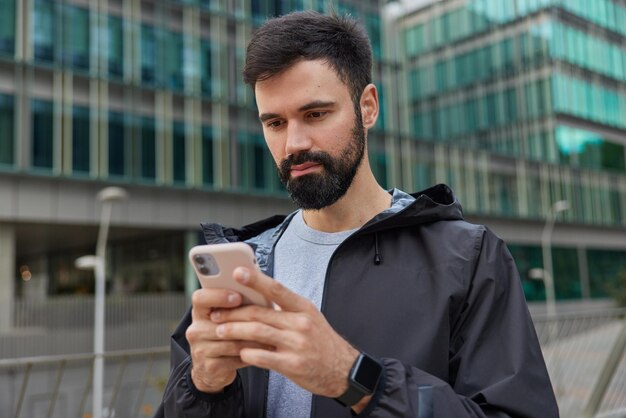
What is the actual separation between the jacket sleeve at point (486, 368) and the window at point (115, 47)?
2514 cm

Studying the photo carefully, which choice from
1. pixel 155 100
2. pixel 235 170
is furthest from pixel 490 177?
pixel 155 100

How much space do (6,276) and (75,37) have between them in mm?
8663

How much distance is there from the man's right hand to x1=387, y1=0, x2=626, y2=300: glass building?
1453 inches

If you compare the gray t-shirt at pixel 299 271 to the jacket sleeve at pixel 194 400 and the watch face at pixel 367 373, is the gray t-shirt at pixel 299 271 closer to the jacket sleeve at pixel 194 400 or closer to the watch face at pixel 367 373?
the jacket sleeve at pixel 194 400

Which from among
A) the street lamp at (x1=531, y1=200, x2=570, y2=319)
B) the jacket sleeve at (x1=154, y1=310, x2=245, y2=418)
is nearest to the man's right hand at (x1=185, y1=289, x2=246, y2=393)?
the jacket sleeve at (x1=154, y1=310, x2=245, y2=418)

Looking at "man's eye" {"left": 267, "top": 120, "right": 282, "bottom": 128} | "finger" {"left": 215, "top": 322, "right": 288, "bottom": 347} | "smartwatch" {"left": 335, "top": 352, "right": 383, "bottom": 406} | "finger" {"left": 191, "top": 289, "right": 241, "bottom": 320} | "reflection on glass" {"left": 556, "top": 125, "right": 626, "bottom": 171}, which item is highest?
"reflection on glass" {"left": 556, "top": 125, "right": 626, "bottom": 171}

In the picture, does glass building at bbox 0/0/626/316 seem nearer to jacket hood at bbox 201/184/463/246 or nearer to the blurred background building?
the blurred background building

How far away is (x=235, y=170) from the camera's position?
27938mm

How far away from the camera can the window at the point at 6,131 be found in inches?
862

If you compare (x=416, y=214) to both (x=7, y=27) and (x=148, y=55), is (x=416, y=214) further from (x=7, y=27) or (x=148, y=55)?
(x=148, y=55)

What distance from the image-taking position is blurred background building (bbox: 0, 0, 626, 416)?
23.0 meters

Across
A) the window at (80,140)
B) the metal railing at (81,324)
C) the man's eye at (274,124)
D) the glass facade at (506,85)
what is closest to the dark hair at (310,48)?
the man's eye at (274,124)

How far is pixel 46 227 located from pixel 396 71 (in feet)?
63.2

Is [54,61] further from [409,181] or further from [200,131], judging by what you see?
[409,181]
